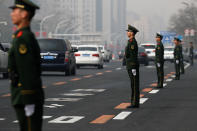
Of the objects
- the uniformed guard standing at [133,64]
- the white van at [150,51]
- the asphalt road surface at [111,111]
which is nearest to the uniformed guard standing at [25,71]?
the asphalt road surface at [111,111]

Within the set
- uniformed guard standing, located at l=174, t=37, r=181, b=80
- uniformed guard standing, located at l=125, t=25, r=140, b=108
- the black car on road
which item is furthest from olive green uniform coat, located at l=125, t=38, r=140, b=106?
the black car on road

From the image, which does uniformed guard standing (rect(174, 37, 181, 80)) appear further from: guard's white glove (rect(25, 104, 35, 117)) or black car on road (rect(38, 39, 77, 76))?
guard's white glove (rect(25, 104, 35, 117))

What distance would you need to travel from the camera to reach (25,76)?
598cm

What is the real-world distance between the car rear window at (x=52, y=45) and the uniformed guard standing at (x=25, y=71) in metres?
23.2

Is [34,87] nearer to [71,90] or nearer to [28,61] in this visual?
[28,61]

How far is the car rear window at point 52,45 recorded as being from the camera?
1153 inches

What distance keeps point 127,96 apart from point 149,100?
4.46ft

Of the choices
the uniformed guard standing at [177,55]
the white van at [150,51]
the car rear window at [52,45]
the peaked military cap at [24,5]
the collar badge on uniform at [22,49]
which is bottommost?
the white van at [150,51]

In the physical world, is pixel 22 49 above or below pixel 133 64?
above

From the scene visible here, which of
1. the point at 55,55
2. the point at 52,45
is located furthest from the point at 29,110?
the point at 52,45

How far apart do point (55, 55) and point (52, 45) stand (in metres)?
0.56

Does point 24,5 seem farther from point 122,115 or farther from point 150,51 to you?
point 150,51

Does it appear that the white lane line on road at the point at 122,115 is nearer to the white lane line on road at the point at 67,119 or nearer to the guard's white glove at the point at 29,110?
the white lane line on road at the point at 67,119

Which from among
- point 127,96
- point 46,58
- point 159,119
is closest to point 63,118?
point 159,119
